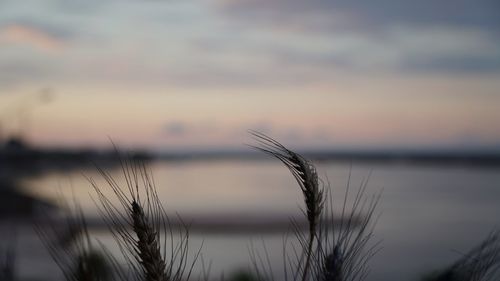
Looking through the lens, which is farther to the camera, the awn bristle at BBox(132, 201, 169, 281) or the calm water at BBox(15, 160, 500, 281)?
the calm water at BBox(15, 160, 500, 281)

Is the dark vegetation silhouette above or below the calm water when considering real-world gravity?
below

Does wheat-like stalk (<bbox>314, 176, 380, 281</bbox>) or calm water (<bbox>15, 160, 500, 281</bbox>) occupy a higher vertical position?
calm water (<bbox>15, 160, 500, 281</bbox>)

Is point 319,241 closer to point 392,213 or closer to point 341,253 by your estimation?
point 341,253

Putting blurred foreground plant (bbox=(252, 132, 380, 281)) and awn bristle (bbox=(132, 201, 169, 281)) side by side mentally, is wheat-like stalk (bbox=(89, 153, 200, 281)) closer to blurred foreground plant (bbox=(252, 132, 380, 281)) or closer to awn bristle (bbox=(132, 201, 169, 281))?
awn bristle (bbox=(132, 201, 169, 281))

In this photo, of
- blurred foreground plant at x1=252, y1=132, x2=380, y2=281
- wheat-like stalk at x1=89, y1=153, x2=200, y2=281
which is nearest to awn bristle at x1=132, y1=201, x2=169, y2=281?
wheat-like stalk at x1=89, y1=153, x2=200, y2=281

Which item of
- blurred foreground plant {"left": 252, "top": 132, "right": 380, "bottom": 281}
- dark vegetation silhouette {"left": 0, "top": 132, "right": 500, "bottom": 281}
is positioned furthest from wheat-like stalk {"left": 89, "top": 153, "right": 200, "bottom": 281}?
blurred foreground plant {"left": 252, "top": 132, "right": 380, "bottom": 281}

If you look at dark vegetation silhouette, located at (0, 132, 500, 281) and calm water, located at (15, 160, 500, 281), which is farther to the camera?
calm water, located at (15, 160, 500, 281)

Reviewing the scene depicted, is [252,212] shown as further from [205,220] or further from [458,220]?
[458,220]

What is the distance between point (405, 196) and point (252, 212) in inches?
219

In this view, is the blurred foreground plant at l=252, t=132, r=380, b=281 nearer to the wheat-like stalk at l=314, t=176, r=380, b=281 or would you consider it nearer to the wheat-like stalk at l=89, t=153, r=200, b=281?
the wheat-like stalk at l=314, t=176, r=380, b=281

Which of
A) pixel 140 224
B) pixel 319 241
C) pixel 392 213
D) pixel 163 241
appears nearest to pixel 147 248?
pixel 140 224

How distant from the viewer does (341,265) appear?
1148 millimetres

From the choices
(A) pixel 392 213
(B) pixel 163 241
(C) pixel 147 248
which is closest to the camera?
(C) pixel 147 248

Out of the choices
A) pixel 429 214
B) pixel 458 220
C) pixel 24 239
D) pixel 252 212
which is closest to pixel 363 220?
pixel 24 239
